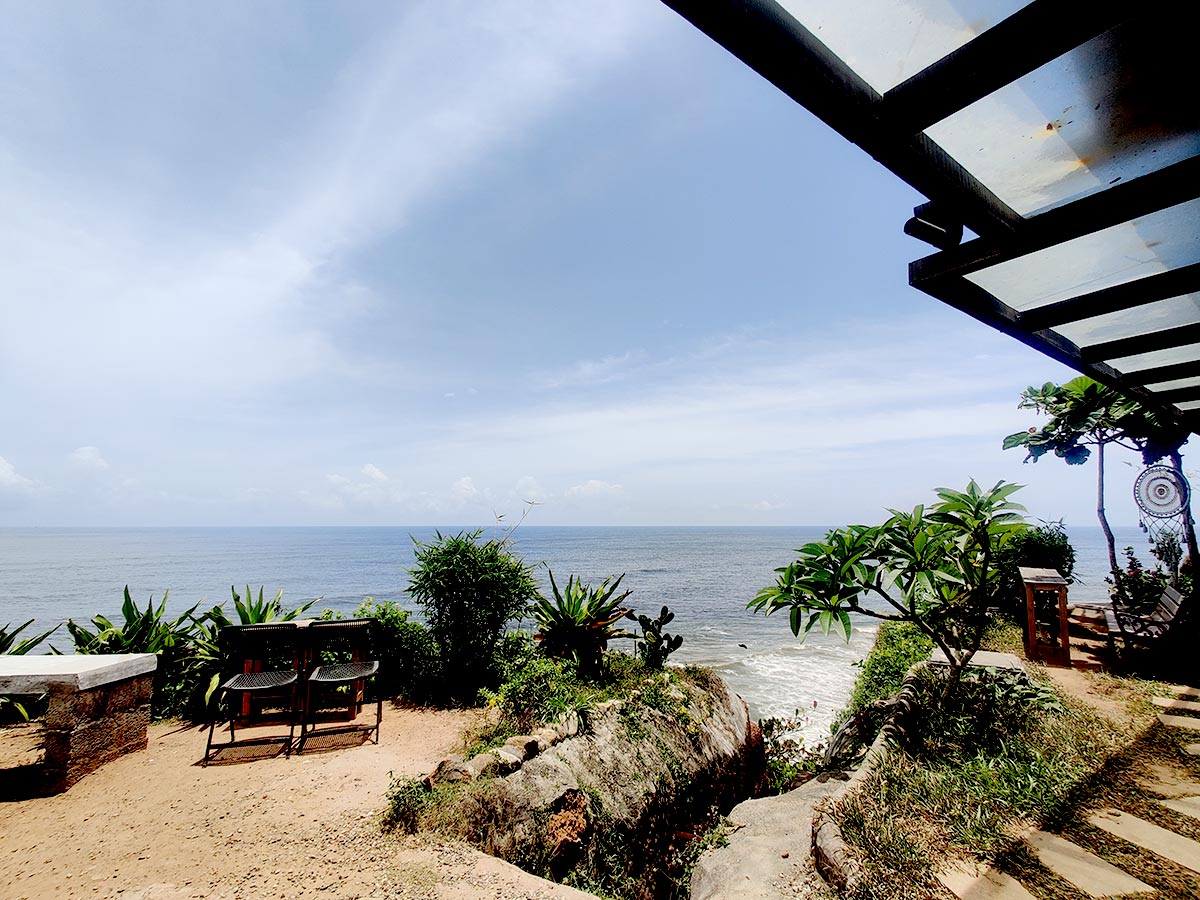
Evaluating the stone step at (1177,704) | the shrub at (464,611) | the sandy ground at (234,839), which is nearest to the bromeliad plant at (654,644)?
the shrub at (464,611)

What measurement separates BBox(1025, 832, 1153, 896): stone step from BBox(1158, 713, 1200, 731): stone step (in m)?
2.94

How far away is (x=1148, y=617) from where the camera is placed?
24.1 ft

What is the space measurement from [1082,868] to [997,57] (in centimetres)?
359

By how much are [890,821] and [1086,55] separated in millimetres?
3591

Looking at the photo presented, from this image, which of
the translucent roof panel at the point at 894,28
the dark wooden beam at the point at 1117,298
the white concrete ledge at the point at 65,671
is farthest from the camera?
the white concrete ledge at the point at 65,671

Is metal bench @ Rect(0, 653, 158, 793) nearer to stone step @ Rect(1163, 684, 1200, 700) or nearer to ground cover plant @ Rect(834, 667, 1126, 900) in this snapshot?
ground cover plant @ Rect(834, 667, 1126, 900)

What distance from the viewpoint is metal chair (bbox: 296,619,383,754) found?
18.0 ft

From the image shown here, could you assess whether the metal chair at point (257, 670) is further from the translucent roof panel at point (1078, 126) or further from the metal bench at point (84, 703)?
the translucent roof panel at point (1078, 126)

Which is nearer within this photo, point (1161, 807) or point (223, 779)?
point (1161, 807)

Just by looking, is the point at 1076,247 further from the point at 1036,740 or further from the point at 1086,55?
the point at 1036,740

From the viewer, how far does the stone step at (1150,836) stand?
8.86ft

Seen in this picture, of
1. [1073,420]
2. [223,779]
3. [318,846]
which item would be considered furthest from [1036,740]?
[1073,420]

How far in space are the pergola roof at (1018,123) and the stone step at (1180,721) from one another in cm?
418

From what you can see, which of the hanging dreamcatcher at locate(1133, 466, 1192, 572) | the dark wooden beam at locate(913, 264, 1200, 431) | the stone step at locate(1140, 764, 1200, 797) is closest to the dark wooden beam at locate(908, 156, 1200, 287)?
the dark wooden beam at locate(913, 264, 1200, 431)
